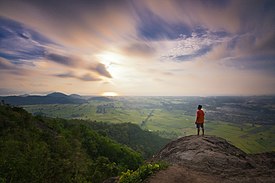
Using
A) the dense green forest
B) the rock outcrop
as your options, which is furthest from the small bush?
the dense green forest

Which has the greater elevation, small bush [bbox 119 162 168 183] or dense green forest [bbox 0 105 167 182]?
small bush [bbox 119 162 168 183]

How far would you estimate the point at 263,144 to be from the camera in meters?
125

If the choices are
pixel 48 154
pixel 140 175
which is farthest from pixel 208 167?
pixel 48 154

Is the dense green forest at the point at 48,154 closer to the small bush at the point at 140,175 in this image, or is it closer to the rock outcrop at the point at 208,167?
the small bush at the point at 140,175

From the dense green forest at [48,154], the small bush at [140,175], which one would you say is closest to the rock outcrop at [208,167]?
the small bush at [140,175]

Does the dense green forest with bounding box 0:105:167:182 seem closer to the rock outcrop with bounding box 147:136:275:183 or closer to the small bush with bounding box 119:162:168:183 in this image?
the small bush with bounding box 119:162:168:183

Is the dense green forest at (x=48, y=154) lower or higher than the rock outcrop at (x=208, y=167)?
lower

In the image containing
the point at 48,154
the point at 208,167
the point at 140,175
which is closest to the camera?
the point at 140,175

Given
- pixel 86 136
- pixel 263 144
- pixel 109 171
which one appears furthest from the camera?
pixel 263 144

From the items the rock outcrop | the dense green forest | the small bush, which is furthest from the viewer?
the dense green forest

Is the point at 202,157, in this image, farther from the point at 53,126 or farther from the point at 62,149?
the point at 53,126

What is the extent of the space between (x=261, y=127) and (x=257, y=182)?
19557 cm

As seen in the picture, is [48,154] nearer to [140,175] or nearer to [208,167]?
[140,175]

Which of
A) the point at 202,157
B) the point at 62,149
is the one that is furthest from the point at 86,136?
the point at 202,157
